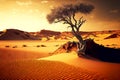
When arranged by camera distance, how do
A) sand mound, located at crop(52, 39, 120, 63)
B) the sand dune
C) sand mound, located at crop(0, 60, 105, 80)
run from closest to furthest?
sand mound, located at crop(0, 60, 105, 80) → the sand dune → sand mound, located at crop(52, 39, 120, 63)

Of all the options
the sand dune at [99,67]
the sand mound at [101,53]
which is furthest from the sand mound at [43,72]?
the sand mound at [101,53]

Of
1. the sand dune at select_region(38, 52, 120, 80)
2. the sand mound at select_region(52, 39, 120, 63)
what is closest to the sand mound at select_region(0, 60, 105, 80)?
the sand dune at select_region(38, 52, 120, 80)

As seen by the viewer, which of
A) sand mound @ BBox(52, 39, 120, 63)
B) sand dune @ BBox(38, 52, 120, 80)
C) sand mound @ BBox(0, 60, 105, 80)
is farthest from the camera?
sand mound @ BBox(52, 39, 120, 63)

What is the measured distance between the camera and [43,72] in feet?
30.1

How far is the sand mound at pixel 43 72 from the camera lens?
28.1 ft

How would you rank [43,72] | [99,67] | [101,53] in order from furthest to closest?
1. [101,53]
2. [99,67]
3. [43,72]

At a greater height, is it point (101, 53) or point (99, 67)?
point (101, 53)

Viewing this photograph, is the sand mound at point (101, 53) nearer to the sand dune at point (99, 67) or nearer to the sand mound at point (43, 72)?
the sand dune at point (99, 67)

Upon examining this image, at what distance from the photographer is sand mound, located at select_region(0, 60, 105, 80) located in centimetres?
856

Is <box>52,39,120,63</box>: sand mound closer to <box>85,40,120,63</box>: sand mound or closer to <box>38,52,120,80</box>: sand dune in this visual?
<box>85,40,120,63</box>: sand mound

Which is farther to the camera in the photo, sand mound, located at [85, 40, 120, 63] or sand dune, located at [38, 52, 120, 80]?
sand mound, located at [85, 40, 120, 63]

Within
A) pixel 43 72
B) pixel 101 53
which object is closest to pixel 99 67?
pixel 43 72

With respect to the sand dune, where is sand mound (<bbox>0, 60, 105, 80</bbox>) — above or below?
above

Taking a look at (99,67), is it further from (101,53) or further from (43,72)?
(101,53)
